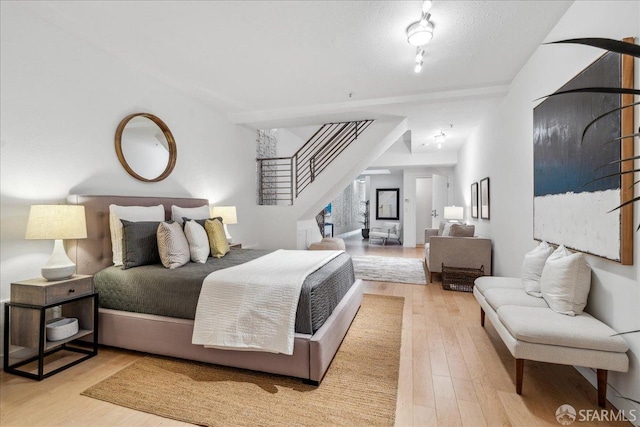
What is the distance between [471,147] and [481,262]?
102 inches

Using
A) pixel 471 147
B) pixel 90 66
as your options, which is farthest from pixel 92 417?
pixel 471 147

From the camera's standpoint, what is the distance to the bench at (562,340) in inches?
65.4

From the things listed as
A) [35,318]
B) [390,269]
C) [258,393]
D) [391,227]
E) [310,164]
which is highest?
[310,164]

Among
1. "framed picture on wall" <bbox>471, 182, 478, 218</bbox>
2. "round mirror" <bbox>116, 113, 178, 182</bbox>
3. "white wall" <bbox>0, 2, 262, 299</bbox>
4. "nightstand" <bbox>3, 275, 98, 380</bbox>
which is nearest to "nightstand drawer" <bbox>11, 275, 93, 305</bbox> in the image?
"nightstand" <bbox>3, 275, 98, 380</bbox>

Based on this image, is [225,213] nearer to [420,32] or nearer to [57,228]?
[57,228]

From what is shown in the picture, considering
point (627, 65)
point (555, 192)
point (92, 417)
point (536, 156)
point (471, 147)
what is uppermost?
point (471, 147)

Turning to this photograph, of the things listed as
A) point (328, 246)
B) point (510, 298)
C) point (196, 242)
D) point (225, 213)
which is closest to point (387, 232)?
point (328, 246)

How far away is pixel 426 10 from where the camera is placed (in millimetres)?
2180

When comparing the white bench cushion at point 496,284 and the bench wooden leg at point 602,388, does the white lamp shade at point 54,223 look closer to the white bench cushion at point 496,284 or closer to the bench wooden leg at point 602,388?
the white bench cushion at point 496,284

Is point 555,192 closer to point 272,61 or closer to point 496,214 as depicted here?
point 496,214

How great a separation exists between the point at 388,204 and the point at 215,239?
8234 mm

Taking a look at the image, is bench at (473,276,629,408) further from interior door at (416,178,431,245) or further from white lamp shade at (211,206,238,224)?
interior door at (416,178,431,245)

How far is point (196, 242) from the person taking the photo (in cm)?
295

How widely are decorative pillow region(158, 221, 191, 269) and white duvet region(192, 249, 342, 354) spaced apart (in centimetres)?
60
